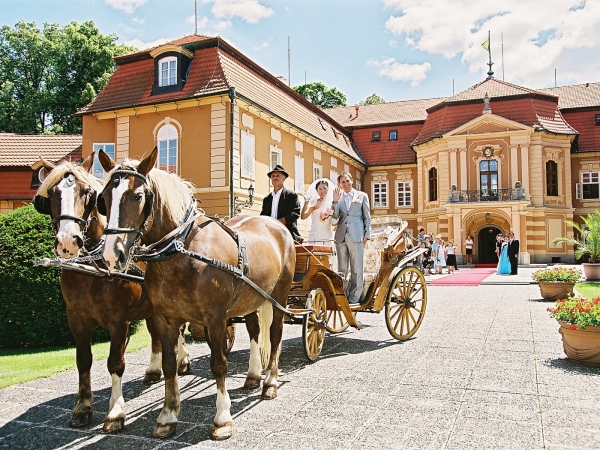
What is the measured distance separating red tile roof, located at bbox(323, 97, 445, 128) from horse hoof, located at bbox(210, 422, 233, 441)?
113ft

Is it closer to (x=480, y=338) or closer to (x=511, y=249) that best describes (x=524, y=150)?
(x=511, y=249)

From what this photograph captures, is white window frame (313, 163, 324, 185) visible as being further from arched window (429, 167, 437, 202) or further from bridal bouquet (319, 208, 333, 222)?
bridal bouquet (319, 208, 333, 222)

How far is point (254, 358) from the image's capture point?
5.44m

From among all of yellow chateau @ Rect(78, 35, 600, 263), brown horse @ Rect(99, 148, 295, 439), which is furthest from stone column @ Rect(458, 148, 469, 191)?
brown horse @ Rect(99, 148, 295, 439)

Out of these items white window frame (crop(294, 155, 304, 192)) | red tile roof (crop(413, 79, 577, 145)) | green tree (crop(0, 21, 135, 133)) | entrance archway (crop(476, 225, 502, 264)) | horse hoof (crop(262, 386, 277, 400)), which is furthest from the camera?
green tree (crop(0, 21, 135, 133))

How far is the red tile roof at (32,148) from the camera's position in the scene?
87.9 ft

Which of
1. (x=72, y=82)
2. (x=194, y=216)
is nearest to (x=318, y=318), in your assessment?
(x=194, y=216)

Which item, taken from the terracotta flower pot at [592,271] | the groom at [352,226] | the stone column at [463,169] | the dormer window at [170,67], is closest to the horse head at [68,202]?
the groom at [352,226]

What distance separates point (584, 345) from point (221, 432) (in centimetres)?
444

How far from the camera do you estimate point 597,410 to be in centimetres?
432

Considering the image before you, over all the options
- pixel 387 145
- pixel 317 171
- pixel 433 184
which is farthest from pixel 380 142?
pixel 317 171

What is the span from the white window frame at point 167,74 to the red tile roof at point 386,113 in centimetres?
1912

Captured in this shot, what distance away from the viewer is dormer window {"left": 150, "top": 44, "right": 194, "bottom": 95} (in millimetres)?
19672

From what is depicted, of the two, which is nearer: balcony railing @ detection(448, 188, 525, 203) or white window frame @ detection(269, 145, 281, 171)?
white window frame @ detection(269, 145, 281, 171)
